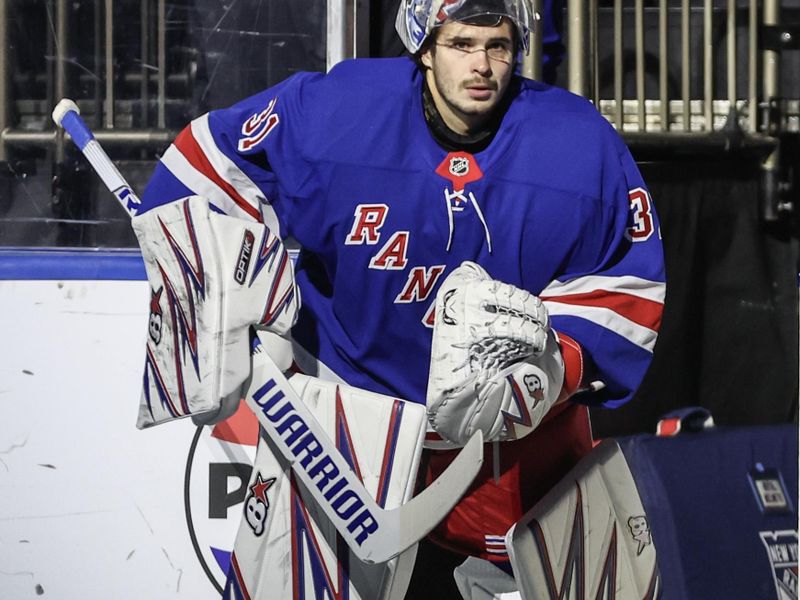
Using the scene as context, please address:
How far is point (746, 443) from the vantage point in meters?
2.99

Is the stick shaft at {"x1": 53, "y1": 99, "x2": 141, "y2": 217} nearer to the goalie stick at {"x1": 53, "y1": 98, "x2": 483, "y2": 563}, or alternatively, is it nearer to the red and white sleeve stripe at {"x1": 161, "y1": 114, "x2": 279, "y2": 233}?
the red and white sleeve stripe at {"x1": 161, "y1": 114, "x2": 279, "y2": 233}

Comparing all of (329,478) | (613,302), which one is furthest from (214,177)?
(613,302)

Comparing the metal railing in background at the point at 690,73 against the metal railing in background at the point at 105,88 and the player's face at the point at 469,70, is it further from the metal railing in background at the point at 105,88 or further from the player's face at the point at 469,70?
the player's face at the point at 469,70

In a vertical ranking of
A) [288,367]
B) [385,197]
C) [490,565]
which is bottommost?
[490,565]

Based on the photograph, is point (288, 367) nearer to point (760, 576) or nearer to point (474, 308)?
point (474, 308)

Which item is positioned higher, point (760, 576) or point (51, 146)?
point (51, 146)

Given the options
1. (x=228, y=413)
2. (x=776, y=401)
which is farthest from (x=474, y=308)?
(x=776, y=401)

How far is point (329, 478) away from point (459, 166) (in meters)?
0.51

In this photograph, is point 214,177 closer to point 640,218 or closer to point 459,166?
point 459,166

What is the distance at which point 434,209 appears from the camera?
2090 mm

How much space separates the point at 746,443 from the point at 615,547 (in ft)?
2.83

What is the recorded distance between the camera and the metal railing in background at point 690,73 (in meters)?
3.49

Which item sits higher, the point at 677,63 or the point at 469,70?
the point at 677,63

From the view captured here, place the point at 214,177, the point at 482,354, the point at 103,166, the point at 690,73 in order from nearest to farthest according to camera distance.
→ the point at 482,354 < the point at 214,177 < the point at 103,166 < the point at 690,73
